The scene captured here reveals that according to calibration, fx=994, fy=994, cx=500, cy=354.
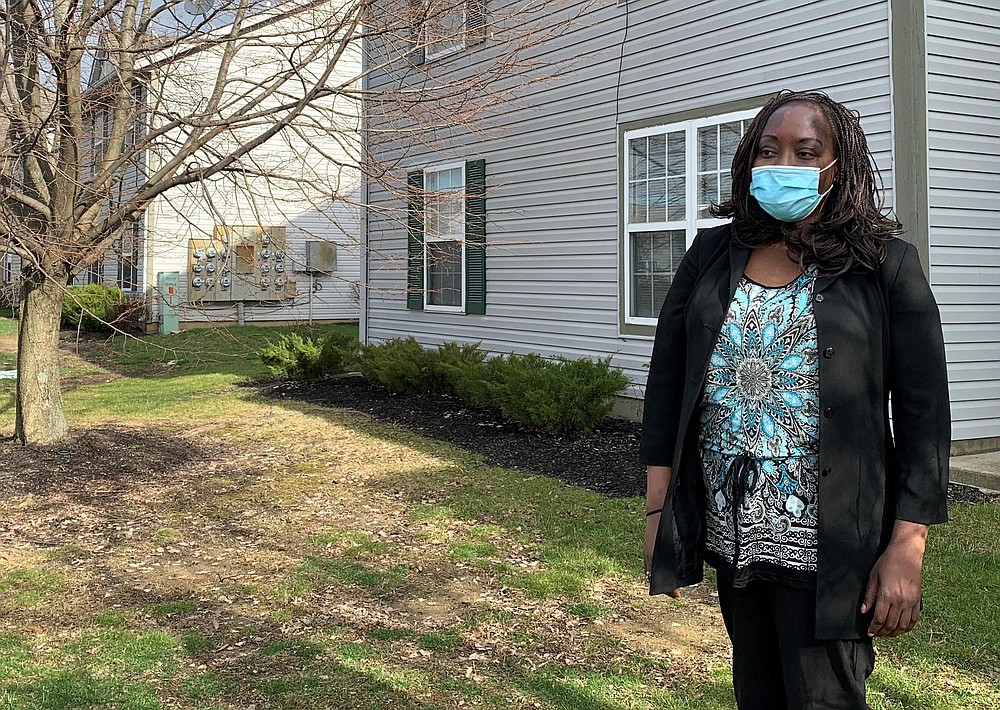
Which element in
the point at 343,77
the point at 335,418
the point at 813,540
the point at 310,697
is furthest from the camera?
the point at 343,77

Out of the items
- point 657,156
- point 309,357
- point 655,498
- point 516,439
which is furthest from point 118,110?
point 655,498

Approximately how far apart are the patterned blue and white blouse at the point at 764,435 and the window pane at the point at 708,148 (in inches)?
248

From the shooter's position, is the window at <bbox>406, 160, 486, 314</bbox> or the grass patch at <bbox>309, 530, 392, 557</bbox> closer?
the grass patch at <bbox>309, 530, 392, 557</bbox>

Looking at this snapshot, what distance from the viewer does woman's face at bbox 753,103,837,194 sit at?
7.33 feet

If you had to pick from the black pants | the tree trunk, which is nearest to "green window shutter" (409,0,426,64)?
the tree trunk

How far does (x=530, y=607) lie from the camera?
457cm

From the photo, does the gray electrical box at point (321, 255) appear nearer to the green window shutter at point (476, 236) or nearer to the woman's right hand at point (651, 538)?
the green window shutter at point (476, 236)

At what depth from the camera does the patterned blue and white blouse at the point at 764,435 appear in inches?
84.9

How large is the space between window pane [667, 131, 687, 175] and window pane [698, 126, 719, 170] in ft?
0.61

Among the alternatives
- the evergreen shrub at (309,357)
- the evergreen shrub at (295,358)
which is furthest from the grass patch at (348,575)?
the evergreen shrub at (295,358)

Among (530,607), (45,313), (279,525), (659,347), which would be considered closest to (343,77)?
(45,313)

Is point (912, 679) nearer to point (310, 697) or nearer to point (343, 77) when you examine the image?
point (310, 697)

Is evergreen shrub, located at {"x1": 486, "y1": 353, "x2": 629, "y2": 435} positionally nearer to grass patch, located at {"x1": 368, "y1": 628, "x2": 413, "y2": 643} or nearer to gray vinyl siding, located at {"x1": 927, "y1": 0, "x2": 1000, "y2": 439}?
gray vinyl siding, located at {"x1": 927, "y1": 0, "x2": 1000, "y2": 439}

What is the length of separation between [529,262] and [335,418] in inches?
104
